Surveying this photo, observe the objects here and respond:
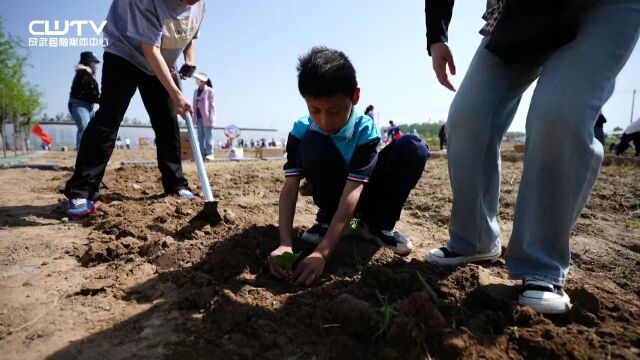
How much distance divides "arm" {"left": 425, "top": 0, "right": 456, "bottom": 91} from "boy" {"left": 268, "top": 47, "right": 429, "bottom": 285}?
1.32 feet

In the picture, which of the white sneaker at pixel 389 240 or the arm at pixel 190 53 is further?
the arm at pixel 190 53

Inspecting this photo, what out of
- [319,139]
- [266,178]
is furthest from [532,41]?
[266,178]

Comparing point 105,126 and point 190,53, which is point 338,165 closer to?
point 105,126

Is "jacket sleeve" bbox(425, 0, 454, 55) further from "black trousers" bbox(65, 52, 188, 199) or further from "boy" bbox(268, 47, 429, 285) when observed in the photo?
"black trousers" bbox(65, 52, 188, 199)

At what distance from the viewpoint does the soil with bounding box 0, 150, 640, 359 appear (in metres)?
1.08

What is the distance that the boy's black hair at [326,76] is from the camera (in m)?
1.66

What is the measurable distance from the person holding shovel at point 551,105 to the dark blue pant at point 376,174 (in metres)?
0.41

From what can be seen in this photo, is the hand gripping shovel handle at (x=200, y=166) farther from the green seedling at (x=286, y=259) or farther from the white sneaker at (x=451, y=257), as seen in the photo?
the white sneaker at (x=451, y=257)

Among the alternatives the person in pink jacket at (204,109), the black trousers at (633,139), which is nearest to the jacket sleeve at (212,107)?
the person in pink jacket at (204,109)

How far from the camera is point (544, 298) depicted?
4.15 feet

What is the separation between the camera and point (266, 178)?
4.60 m

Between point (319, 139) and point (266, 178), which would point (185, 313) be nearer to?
point (319, 139)

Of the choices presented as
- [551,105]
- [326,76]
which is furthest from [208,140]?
[551,105]

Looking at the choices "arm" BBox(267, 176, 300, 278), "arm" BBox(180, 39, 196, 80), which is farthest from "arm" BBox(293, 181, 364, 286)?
"arm" BBox(180, 39, 196, 80)
